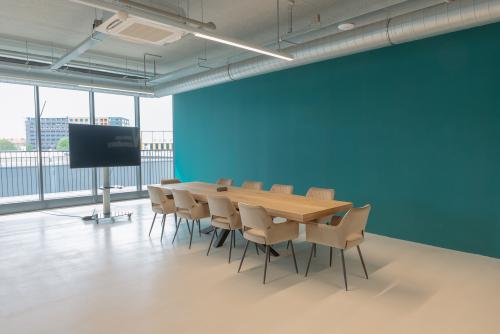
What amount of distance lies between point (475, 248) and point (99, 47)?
22.7 feet

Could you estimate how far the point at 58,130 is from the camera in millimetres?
7812

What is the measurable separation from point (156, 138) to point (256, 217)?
23.0 feet

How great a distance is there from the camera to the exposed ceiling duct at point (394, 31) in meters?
3.36

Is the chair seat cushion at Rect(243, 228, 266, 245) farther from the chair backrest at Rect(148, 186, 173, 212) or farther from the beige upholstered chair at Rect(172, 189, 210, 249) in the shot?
the chair backrest at Rect(148, 186, 173, 212)

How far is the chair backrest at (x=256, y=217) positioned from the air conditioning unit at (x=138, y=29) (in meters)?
1.97

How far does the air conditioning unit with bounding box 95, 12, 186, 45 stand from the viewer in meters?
3.18

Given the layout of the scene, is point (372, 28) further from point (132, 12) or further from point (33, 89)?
point (33, 89)

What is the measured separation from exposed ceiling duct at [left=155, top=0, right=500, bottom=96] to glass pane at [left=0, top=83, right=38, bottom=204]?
507cm

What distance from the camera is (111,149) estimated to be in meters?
6.53

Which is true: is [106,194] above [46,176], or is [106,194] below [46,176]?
below

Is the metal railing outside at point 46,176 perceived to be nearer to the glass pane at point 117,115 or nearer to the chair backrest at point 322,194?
the glass pane at point 117,115

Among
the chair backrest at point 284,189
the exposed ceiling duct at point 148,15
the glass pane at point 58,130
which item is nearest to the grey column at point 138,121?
the glass pane at point 58,130

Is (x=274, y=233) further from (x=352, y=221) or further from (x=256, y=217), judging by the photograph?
(x=352, y=221)

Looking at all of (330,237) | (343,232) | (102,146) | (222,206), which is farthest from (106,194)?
(343,232)
